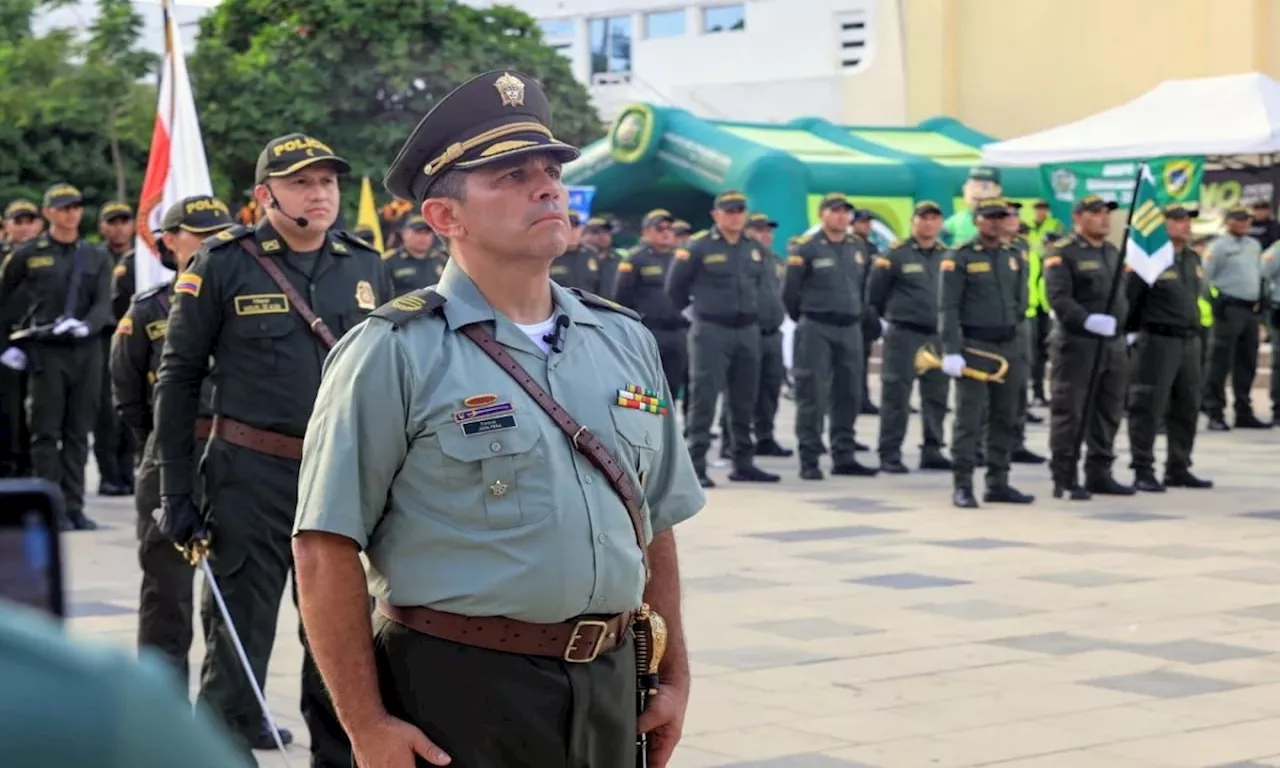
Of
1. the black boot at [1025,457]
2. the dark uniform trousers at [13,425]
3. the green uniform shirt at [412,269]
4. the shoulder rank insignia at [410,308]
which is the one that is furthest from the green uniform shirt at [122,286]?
the shoulder rank insignia at [410,308]

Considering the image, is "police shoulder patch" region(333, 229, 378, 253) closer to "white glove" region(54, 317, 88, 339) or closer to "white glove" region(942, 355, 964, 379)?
"white glove" region(54, 317, 88, 339)

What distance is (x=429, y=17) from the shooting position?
34562mm

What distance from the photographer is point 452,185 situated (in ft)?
11.5

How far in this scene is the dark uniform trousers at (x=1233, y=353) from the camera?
20109 millimetres

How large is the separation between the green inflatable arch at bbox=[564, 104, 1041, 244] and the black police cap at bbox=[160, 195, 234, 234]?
21385 millimetres

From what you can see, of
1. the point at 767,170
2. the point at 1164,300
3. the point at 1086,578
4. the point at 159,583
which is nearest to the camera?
the point at 159,583

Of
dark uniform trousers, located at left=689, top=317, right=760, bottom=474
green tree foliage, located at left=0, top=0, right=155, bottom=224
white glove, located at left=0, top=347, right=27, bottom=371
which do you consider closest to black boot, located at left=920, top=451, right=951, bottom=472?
dark uniform trousers, located at left=689, top=317, right=760, bottom=474

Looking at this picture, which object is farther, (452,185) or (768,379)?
(768,379)

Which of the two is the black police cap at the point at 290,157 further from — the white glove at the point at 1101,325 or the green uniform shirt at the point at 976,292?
the white glove at the point at 1101,325

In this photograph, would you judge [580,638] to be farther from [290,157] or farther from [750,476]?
[750,476]

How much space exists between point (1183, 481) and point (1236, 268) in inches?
226

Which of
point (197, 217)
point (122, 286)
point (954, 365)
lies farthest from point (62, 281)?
point (197, 217)

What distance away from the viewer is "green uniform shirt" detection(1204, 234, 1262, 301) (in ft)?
65.4

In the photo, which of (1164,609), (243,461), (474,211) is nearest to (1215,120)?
(1164,609)
